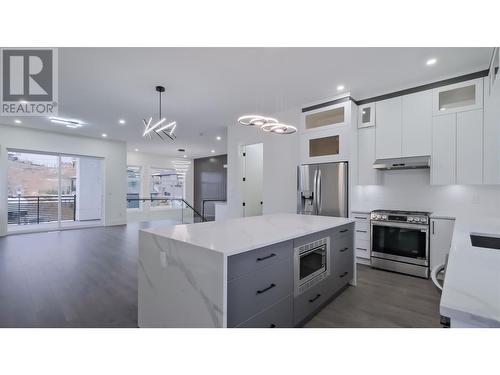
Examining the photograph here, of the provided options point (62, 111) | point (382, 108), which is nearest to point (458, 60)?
point (382, 108)

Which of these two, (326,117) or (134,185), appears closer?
(326,117)

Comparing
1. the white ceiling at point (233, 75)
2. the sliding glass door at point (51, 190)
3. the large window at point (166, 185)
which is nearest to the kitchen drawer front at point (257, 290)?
the white ceiling at point (233, 75)

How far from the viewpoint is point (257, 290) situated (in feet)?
5.25

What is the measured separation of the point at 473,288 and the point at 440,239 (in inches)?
121

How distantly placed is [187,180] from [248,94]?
27.4ft

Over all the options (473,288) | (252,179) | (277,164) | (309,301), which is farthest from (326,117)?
(473,288)

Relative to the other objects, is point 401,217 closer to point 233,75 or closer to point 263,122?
point 263,122

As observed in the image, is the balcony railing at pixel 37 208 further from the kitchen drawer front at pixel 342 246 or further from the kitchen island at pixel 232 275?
the kitchen drawer front at pixel 342 246

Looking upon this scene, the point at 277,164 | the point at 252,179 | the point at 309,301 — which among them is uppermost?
the point at 277,164

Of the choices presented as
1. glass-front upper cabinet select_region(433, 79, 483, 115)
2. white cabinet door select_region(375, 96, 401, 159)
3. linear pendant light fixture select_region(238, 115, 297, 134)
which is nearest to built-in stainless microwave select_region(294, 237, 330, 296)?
linear pendant light fixture select_region(238, 115, 297, 134)

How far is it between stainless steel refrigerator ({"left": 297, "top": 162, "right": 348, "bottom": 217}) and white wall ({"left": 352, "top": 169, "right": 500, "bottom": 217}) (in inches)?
21.2

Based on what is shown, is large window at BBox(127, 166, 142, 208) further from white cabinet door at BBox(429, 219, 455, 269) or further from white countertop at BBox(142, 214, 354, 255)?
white cabinet door at BBox(429, 219, 455, 269)
